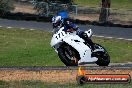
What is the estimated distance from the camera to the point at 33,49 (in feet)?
84.5

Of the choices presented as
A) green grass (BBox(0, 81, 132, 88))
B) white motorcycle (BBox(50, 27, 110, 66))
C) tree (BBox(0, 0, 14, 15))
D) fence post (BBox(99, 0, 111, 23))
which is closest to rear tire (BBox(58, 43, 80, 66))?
white motorcycle (BBox(50, 27, 110, 66))

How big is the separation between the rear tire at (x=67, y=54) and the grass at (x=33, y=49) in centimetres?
608

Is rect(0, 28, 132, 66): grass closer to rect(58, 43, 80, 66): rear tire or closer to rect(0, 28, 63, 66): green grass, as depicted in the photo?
rect(0, 28, 63, 66): green grass

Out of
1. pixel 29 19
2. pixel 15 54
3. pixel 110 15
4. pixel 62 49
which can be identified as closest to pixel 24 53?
pixel 15 54

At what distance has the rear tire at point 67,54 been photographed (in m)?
15.0

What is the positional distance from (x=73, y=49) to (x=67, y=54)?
1.00ft

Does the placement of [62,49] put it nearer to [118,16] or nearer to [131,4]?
[118,16]

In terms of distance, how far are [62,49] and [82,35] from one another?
30.1 inches

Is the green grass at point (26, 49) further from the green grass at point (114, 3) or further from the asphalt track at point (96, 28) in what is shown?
the green grass at point (114, 3)

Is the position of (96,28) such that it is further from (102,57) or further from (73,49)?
(73,49)

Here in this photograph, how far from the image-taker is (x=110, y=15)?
38.8 m

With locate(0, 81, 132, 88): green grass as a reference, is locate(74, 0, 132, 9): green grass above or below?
below

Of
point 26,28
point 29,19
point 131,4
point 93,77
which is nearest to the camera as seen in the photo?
point 93,77

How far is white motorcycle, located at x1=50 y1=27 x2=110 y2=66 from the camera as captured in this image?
14.9 m
